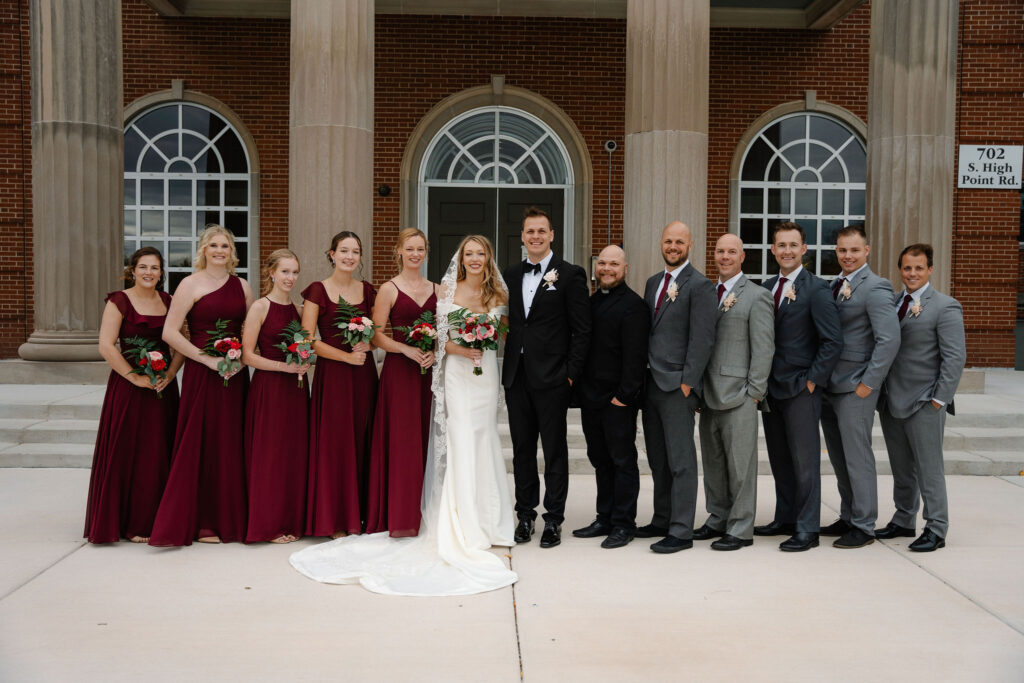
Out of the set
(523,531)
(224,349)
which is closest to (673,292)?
(523,531)

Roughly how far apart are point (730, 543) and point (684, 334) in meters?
1.41

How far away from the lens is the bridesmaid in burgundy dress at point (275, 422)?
5828 mm

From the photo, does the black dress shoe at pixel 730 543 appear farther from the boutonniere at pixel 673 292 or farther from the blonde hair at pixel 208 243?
the blonde hair at pixel 208 243

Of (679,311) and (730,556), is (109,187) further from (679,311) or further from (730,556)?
(730,556)

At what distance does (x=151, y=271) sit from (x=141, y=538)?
1781 millimetres

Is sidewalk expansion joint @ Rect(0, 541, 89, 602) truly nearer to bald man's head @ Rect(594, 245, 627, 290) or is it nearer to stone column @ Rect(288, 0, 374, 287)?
bald man's head @ Rect(594, 245, 627, 290)

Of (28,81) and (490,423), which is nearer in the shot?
(490,423)

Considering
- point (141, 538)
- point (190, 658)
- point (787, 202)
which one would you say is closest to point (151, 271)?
point (141, 538)

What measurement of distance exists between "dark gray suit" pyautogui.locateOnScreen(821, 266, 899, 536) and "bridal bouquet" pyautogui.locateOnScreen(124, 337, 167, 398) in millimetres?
4447

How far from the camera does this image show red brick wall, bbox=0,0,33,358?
14.1 meters

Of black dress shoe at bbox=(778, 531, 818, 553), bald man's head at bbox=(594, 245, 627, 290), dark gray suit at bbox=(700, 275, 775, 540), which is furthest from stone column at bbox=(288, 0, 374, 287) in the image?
black dress shoe at bbox=(778, 531, 818, 553)

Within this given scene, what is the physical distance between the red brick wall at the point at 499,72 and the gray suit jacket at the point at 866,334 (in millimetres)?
8766

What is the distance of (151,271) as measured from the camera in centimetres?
584

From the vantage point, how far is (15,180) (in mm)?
14148
